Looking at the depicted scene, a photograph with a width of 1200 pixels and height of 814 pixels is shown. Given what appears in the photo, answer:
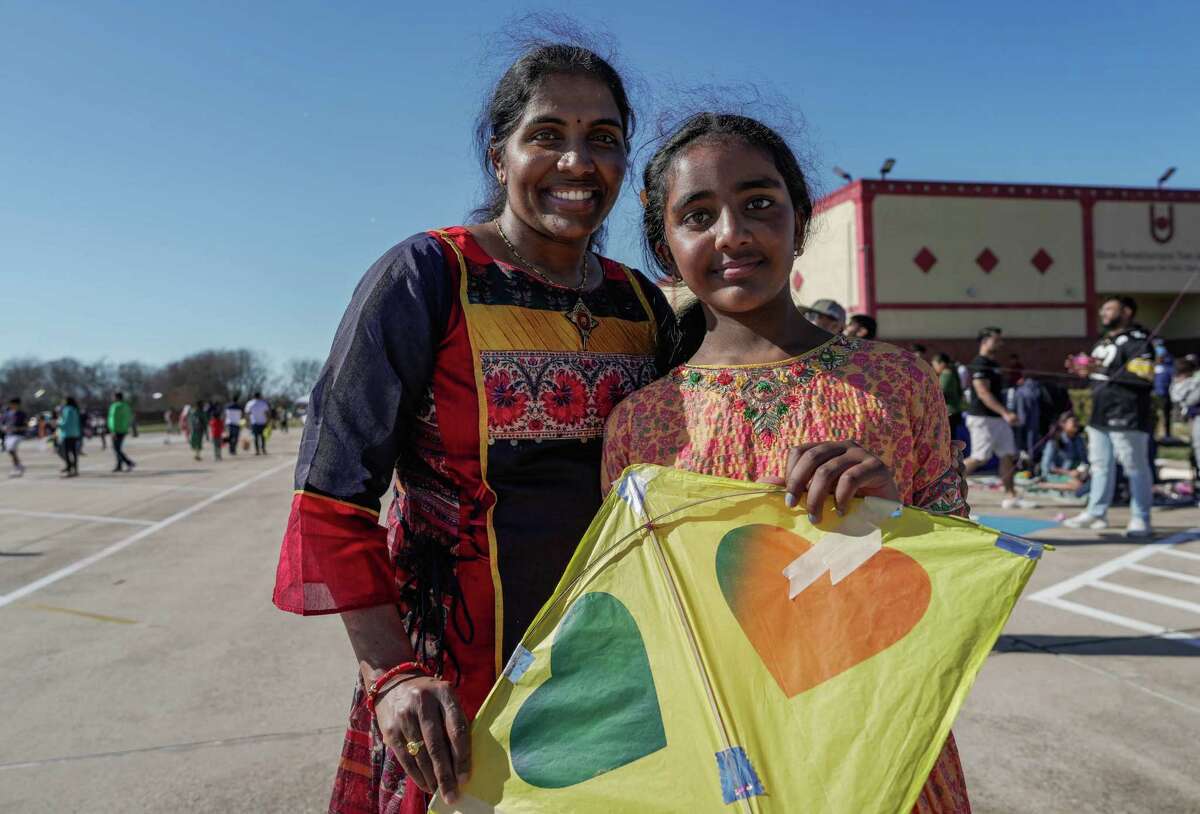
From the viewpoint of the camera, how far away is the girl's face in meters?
1.44

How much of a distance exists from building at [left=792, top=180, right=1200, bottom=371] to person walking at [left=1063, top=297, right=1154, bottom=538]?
1196cm

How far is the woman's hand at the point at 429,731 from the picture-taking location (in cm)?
119

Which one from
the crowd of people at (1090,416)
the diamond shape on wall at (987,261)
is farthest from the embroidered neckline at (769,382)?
the diamond shape on wall at (987,261)

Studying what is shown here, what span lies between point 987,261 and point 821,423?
67.8ft

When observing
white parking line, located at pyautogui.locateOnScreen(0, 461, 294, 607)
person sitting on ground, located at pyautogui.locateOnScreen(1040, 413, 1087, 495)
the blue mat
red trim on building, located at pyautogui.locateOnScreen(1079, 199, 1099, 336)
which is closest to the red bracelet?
white parking line, located at pyautogui.locateOnScreen(0, 461, 294, 607)

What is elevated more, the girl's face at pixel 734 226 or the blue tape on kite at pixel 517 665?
the girl's face at pixel 734 226

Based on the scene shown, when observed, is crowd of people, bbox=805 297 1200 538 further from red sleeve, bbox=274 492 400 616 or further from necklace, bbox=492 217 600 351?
red sleeve, bbox=274 492 400 616

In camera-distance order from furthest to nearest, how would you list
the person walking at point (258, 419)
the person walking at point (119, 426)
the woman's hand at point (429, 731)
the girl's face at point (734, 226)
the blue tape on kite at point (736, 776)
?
the person walking at point (258, 419), the person walking at point (119, 426), the girl's face at point (734, 226), the woman's hand at point (429, 731), the blue tape on kite at point (736, 776)

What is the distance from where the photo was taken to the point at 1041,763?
116 inches

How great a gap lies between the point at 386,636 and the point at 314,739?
7.85 ft

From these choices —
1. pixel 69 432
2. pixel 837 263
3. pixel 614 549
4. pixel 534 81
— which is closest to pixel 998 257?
pixel 837 263

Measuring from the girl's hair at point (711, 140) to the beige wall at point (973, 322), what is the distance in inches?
712

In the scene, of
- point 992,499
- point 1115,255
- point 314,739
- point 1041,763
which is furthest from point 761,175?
point 1115,255

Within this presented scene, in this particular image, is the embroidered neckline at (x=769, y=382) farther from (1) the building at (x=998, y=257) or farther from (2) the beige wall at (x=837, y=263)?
(1) the building at (x=998, y=257)
